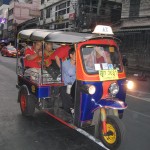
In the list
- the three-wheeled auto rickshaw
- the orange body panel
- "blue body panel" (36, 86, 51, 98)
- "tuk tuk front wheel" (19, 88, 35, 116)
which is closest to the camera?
the three-wheeled auto rickshaw

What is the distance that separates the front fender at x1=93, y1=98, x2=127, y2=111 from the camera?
5.03 metres

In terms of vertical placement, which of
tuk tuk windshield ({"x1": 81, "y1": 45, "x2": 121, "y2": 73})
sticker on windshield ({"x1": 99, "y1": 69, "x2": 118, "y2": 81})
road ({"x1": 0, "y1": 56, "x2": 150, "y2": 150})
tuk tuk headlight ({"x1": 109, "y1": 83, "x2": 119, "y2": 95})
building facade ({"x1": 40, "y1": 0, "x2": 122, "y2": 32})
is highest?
building facade ({"x1": 40, "y1": 0, "x2": 122, "y2": 32})

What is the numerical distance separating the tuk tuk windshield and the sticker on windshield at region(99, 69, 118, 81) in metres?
0.09

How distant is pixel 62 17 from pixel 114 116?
123ft

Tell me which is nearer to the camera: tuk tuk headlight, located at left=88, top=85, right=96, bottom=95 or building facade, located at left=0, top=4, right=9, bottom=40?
tuk tuk headlight, located at left=88, top=85, right=96, bottom=95

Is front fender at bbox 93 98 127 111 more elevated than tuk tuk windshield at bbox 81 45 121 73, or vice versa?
tuk tuk windshield at bbox 81 45 121 73

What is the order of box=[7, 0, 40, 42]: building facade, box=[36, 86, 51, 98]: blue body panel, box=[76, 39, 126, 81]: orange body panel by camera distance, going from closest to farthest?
box=[76, 39, 126, 81]: orange body panel, box=[36, 86, 51, 98]: blue body panel, box=[7, 0, 40, 42]: building facade

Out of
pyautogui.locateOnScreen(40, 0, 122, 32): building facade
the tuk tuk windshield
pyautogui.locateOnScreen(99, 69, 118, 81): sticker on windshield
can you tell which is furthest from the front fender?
pyautogui.locateOnScreen(40, 0, 122, 32): building facade

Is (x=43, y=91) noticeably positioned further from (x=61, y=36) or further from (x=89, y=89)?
(x=89, y=89)

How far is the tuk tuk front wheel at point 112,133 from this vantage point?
494 cm

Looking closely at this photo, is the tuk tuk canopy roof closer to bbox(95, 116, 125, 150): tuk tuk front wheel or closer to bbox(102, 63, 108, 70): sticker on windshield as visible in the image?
bbox(102, 63, 108, 70): sticker on windshield

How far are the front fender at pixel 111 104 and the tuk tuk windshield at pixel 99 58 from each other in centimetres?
64

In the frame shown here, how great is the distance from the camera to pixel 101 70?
18.2 ft

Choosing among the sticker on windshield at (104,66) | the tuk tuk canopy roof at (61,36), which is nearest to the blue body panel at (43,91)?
the tuk tuk canopy roof at (61,36)
